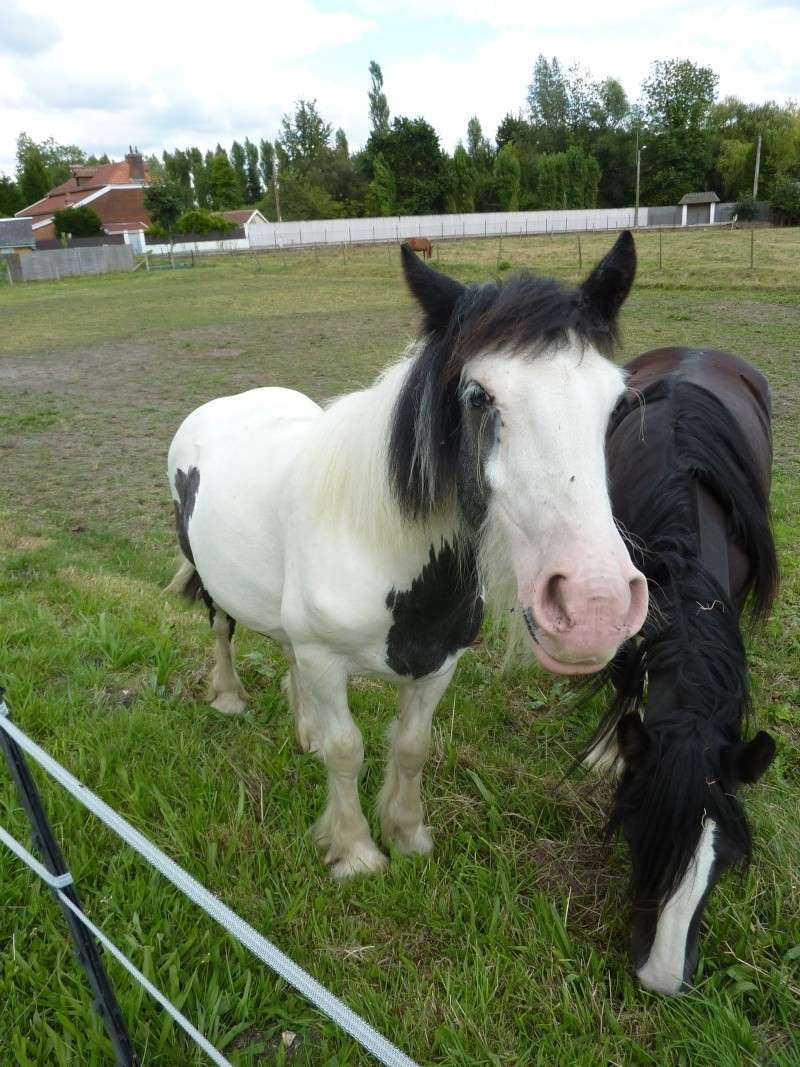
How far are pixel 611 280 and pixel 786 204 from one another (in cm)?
5356

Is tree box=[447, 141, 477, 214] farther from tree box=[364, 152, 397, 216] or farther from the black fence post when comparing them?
the black fence post

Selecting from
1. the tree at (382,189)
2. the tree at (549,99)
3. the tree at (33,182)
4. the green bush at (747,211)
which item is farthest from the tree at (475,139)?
the tree at (33,182)

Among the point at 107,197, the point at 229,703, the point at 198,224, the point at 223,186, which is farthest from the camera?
→ the point at 223,186

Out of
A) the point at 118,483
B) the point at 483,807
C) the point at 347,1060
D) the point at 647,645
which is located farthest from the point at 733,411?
the point at 118,483

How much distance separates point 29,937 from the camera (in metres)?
2.21

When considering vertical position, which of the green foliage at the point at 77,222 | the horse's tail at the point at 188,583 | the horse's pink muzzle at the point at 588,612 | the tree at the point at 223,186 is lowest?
the horse's tail at the point at 188,583

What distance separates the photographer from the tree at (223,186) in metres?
69.6

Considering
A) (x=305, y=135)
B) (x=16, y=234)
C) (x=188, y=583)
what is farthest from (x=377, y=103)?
(x=188, y=583)

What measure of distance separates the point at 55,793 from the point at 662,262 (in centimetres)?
2524

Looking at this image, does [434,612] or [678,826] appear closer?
[678,826]

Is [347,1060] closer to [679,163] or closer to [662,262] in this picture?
[662,262]

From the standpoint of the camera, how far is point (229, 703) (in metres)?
3.57

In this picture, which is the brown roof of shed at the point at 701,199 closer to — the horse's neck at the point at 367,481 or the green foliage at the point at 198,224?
the green foliage at the point at 198,224

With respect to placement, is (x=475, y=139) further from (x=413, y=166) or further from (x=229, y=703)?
(x=229, y=703)
